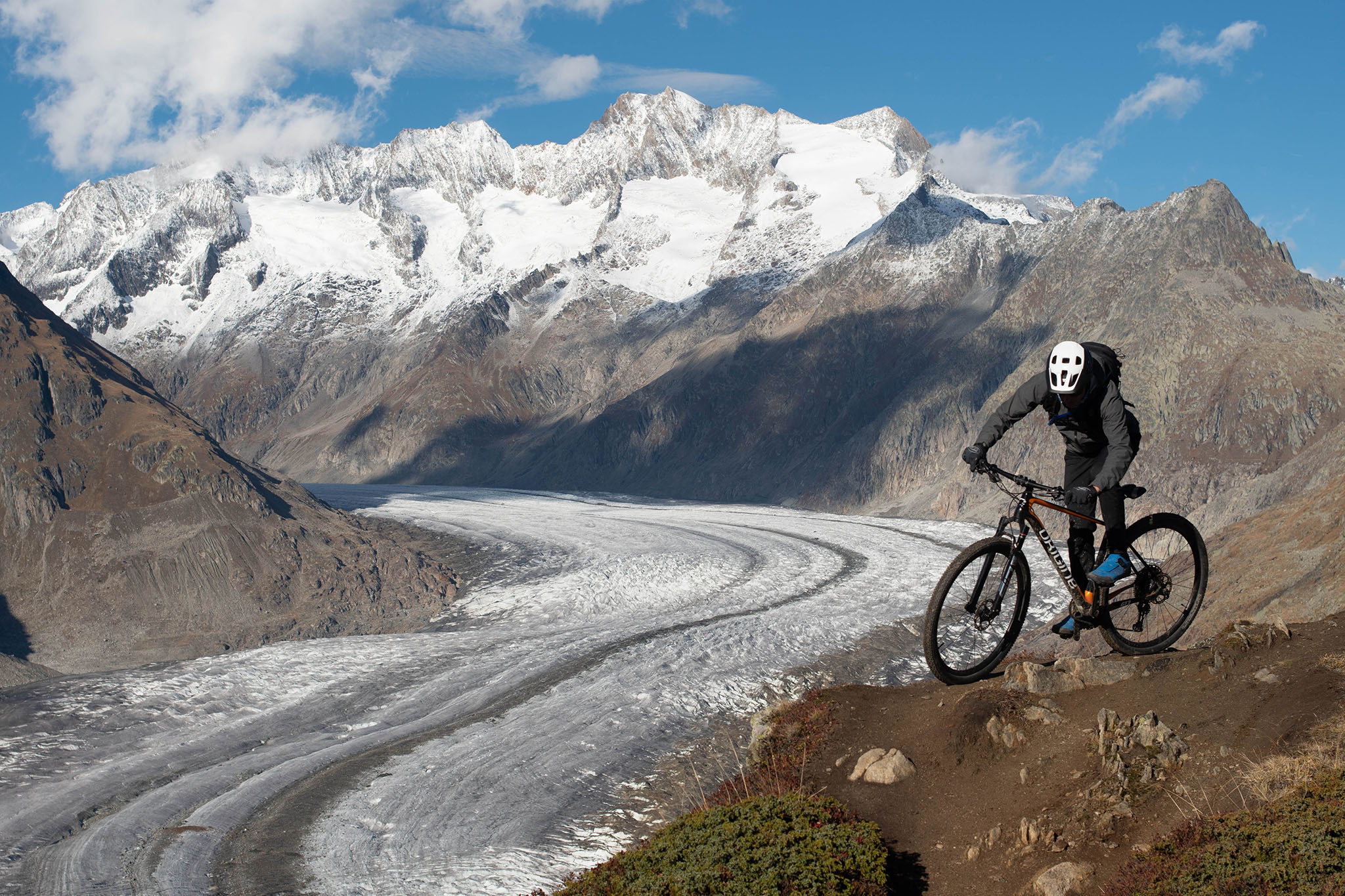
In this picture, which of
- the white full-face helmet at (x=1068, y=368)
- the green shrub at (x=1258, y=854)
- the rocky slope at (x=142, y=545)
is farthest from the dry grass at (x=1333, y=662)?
the rocky slope at (x=142, y=545)

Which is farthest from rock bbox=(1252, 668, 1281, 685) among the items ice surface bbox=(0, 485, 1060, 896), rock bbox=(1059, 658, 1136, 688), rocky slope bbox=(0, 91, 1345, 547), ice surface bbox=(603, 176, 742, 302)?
ice surface bbox=(603, 176, 742, 302)

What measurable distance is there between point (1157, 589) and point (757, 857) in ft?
16.9

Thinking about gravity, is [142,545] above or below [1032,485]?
below

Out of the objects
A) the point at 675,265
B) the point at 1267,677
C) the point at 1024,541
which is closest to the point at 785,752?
the point at 1024,541

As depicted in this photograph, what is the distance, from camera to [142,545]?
4975cm

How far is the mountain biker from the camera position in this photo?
8.87m

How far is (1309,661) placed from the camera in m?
8.30

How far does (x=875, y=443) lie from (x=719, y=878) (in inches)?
3440

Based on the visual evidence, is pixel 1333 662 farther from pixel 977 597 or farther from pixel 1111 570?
pixel 977 597

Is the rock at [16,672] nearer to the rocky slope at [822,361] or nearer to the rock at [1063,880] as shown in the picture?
the rock at [1063,880]

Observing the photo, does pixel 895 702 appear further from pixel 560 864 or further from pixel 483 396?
pixel 483 396

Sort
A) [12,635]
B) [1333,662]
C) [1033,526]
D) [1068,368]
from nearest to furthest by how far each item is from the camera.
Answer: [1333,662]
[1068,368]
[1033,526]
[12,635]

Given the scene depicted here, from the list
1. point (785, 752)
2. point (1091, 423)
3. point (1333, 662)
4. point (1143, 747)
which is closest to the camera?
point (1143, 747)

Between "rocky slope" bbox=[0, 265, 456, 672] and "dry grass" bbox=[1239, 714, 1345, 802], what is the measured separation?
1692 inches
